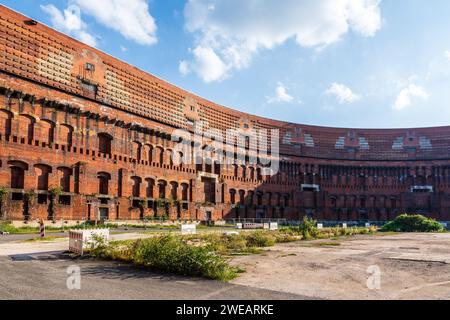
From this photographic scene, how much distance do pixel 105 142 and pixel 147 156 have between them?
5.43 m

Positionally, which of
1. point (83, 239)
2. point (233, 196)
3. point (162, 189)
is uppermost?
point (162, 189)

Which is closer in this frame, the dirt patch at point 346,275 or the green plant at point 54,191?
the dirt patch at point 346,275

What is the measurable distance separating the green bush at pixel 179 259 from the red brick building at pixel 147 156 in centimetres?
2165

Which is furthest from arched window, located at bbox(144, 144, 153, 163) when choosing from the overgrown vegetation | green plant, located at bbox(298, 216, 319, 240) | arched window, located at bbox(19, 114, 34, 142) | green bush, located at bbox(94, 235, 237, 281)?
green bush, located at bbox(94, 235, 237, 281)

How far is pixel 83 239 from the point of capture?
13312 mm

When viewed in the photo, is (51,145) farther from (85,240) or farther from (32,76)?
(85,240)

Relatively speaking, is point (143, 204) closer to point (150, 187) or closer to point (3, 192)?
point (150, 187)

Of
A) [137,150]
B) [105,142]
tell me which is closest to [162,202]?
[137,150]

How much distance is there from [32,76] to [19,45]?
2586mm

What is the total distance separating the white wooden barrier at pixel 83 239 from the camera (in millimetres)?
13266

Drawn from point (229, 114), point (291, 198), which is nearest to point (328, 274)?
point (229, 114)

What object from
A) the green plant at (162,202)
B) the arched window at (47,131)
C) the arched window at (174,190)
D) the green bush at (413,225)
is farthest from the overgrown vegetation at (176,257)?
the green bush at (413,225)

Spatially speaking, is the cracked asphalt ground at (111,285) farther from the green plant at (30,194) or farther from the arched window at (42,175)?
the arched window at (42,175)
